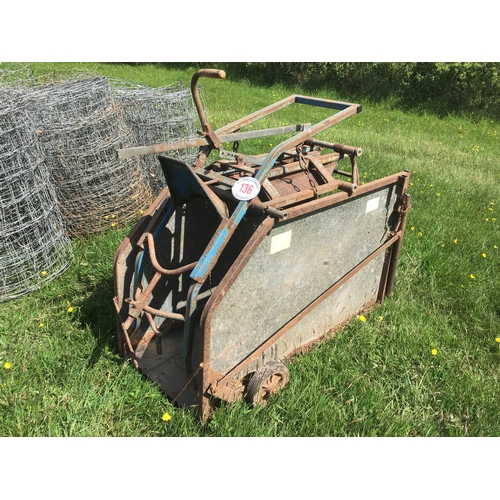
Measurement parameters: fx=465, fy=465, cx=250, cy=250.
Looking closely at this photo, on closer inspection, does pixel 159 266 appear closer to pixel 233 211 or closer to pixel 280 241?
pixel 233 211

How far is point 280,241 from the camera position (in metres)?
2.70

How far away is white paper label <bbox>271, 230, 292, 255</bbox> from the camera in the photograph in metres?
2.66

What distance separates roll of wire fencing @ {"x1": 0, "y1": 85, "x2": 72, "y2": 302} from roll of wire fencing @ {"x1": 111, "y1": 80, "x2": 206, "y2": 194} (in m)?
1.47

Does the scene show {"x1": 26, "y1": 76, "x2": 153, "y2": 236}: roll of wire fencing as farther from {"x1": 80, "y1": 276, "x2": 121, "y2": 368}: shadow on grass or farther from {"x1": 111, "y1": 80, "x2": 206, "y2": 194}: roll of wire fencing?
{"x1": 80, "y1": 276, "x2": 121, "y2": 368}: shadow on grass

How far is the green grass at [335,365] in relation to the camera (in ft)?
8.90

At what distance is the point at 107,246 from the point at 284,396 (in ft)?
7.86

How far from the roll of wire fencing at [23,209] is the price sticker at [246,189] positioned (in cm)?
215

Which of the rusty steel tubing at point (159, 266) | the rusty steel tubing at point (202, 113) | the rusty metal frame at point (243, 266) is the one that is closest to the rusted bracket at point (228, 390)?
the rusty metal frame at point (243, 266)

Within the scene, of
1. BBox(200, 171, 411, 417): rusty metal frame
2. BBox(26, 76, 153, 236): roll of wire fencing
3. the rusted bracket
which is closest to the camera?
BBox(200, 171, 411, 417): rusty metal frame

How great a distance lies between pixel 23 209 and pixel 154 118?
85.4 inches

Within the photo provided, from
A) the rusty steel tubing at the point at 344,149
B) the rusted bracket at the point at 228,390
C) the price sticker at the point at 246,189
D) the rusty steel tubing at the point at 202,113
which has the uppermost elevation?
the rusty steel tubing at the point at 202,113

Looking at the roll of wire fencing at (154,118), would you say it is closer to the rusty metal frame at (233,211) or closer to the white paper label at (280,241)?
the rusty metal frame at (233,211)

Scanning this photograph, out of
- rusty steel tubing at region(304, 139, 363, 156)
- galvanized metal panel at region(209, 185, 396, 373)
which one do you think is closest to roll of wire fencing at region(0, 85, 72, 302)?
galvanized metal panel at region(209, 185, 396, 373)

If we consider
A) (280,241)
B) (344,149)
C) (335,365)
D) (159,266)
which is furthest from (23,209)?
(335,365)
